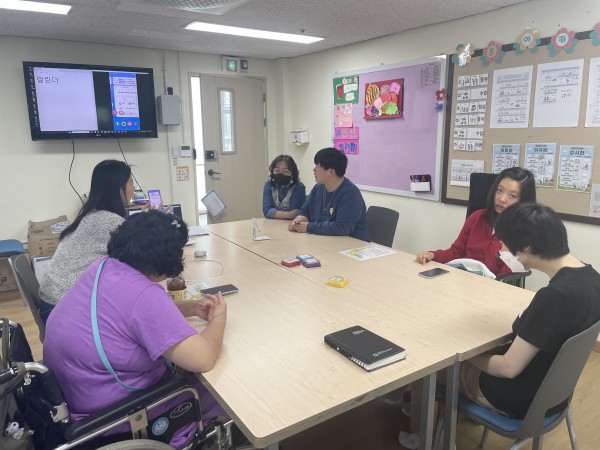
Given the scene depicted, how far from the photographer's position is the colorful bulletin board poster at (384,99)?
159 inches

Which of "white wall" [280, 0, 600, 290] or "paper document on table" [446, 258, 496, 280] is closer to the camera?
"paper document on table" [446, 258, 496, 280]

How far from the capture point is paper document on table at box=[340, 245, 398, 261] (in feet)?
8.29

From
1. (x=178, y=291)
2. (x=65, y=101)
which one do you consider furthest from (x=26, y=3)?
(x=178, y=291)

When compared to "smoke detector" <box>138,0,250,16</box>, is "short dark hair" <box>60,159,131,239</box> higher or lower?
lower

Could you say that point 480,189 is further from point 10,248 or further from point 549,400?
point 10,248

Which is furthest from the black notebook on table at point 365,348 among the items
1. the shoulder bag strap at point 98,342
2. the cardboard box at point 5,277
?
the cardboard box at point 5,277

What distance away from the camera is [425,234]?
4.00 m

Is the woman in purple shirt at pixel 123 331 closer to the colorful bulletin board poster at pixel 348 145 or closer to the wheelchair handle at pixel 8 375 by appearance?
the wheelchair handle at pixel 8 375

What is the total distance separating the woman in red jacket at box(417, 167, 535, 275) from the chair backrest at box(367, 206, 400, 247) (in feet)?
2.26

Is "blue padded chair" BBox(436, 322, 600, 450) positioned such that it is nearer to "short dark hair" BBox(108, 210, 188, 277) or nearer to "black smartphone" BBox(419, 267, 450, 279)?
"black smartphone" BBox(419, 267, 450, 279)

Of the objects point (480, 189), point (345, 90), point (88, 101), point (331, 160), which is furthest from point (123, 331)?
point (345, 90)

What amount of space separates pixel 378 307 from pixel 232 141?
4022 millimetres

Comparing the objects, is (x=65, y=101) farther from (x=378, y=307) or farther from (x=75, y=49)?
(x=378, y=307)

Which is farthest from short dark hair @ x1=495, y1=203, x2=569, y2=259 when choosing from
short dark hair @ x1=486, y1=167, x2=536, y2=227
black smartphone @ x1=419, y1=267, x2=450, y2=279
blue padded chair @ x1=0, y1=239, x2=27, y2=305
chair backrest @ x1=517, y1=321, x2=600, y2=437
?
blue padded chair @ x1=0, y1=239, x2=27, y2=305
